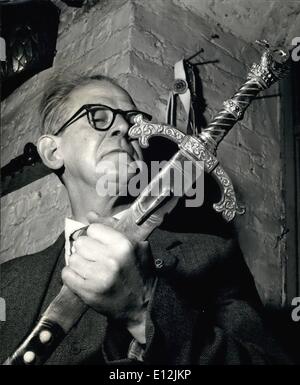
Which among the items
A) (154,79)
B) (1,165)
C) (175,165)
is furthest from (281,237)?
(1,165)

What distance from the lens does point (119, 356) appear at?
1.05m

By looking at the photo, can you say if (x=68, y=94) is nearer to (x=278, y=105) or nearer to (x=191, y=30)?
(x=191, y=30)

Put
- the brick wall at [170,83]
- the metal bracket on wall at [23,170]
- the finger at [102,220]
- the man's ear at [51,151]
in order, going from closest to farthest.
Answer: the finger at [102,220] < the man's ear at [51,151] < the brick wall at [170,83] < the metal bracket on wall at [23,170]

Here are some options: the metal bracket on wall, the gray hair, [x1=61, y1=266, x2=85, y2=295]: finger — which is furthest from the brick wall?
[x1=61, y1=266, x2=85, y2=295]: finger

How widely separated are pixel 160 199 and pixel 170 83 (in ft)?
3.62

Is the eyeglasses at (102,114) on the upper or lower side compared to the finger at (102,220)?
upper

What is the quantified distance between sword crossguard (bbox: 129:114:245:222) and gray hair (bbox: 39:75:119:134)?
0.61 meters

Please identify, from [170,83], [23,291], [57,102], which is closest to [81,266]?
[23,291]

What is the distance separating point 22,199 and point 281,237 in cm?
127

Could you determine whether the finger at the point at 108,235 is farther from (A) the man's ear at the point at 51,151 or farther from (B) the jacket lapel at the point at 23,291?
(A) the man's ear at the point at 51,151

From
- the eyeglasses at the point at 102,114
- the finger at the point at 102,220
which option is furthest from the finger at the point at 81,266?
the eyeglasses at the point at 102,114

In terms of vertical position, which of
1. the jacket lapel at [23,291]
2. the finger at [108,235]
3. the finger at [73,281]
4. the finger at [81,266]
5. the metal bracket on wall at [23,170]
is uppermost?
the metal bracket on wall at [23,170]

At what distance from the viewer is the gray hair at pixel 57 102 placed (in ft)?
5.53

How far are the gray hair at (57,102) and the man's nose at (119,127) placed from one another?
22cm
